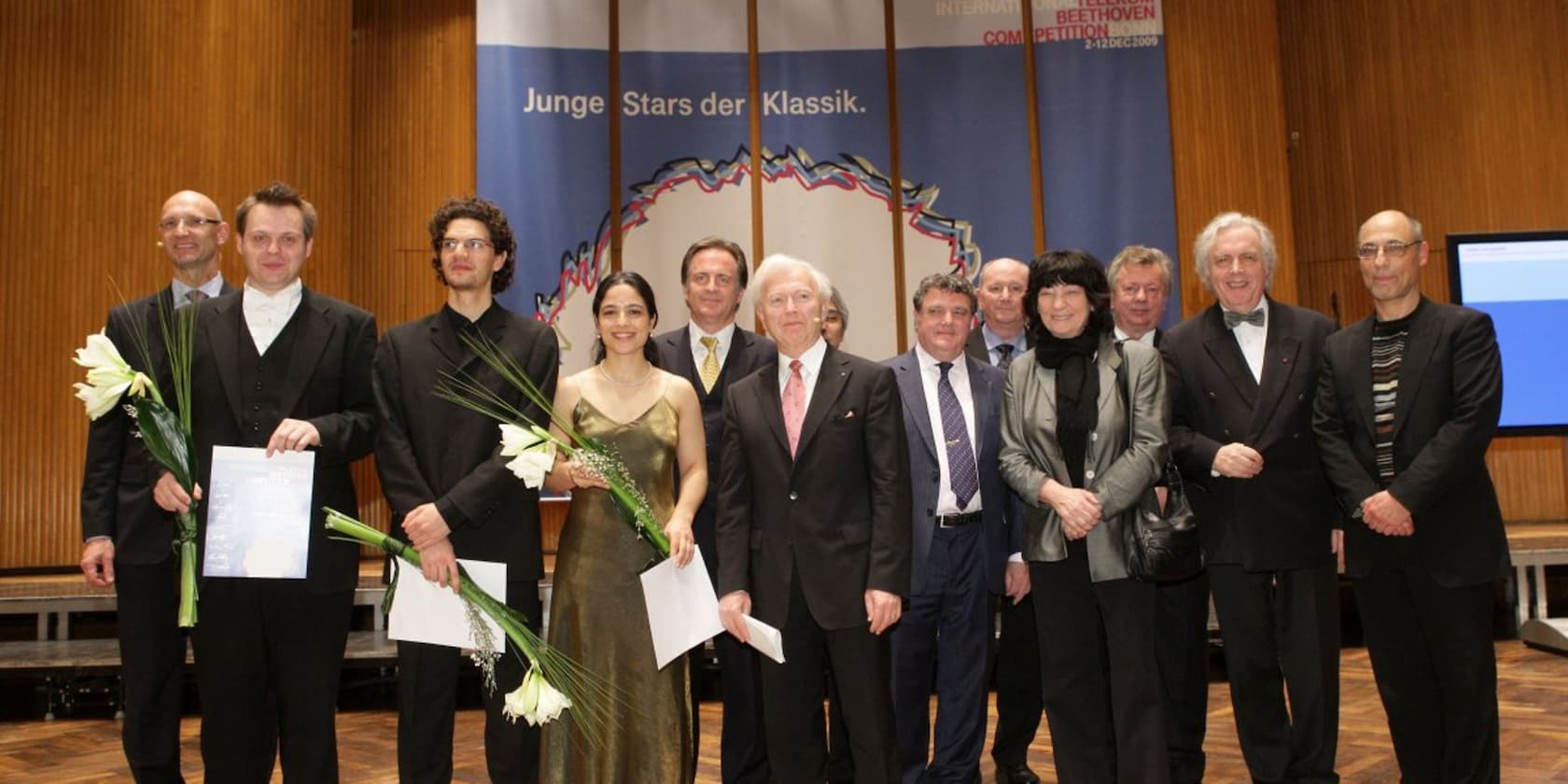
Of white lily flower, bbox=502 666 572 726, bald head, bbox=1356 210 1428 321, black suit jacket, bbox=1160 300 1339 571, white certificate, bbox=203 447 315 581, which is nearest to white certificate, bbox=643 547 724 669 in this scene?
white lily flower, bbox=502 666 572 726

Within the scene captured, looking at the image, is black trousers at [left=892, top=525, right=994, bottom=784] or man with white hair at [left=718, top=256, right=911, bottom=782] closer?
man with white hair at [left=718, top=256, right=911, bottom=782]

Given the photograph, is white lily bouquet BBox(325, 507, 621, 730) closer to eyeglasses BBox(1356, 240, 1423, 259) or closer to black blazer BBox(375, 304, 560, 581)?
black blazer BBox(375, 304, 560, 581)

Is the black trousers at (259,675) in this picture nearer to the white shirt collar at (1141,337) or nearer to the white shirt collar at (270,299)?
the white shirt collar at (270,299)

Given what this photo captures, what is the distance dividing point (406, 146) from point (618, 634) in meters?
5.41

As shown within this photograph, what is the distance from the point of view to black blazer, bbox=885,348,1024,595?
3432mm

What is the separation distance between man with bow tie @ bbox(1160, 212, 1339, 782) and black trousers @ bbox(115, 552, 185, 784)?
2.86 metres

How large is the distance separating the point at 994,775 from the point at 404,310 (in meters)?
5.13

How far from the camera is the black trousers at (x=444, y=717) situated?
9.19 feet

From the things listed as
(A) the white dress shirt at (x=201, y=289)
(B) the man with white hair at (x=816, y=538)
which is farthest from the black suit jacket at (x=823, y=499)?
(A) the white dress shirt at (x=201, y=289)

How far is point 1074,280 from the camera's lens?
3.13m

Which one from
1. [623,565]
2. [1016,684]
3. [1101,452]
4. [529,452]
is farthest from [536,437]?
[1016,684]

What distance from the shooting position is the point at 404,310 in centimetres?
A: 734

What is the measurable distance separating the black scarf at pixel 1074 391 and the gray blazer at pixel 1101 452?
0.7 inches

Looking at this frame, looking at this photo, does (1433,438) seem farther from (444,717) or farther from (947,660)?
(444,717)
